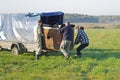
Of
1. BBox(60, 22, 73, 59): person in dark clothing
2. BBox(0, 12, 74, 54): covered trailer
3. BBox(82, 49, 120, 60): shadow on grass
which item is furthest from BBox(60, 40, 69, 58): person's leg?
BBox(82, 49, 120, 60): shadow on grass

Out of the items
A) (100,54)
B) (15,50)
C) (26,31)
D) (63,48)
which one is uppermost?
(26,31)

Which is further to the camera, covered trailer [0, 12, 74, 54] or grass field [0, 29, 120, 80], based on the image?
covered trailer [0, 12, 74, 54]

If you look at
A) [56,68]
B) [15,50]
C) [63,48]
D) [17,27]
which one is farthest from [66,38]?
A: [17,27]

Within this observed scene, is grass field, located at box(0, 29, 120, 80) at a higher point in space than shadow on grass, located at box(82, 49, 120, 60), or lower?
higher

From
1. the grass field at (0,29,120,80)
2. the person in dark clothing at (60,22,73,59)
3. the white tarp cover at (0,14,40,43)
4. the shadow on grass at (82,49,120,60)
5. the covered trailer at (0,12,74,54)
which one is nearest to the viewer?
the grass field at (0,29,120,80)

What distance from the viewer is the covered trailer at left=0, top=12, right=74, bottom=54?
20188 mm

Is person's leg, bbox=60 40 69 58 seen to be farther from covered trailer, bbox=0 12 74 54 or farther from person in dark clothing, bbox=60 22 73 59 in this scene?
covered trailer, bbox=0 12 74 54

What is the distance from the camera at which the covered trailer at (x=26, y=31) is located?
20188 millimetres

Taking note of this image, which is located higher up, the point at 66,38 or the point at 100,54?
the point at 66,38

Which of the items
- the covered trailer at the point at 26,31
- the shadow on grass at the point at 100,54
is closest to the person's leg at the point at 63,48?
the covered trailer at the point at 26,31

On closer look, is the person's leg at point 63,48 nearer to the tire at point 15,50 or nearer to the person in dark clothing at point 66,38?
the person in dark clothing at point 66,38

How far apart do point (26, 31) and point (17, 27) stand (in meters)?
0.90

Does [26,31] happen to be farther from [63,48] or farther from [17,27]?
[63,48]

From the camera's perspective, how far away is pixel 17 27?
72.5 ft
